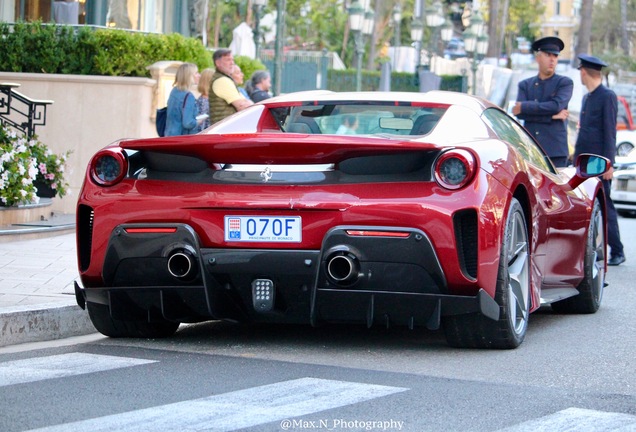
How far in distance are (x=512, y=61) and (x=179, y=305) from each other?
86.6 metres

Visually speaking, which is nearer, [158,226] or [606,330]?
[158,226]

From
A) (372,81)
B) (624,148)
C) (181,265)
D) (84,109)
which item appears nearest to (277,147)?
(181,265)

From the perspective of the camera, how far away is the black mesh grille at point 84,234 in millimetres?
6297

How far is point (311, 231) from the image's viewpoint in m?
5.82

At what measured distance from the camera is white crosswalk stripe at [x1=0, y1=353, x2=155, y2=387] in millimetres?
5477

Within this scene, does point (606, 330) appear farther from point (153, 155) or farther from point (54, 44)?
point (54, 44)

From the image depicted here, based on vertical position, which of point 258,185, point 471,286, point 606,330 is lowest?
point 606,330

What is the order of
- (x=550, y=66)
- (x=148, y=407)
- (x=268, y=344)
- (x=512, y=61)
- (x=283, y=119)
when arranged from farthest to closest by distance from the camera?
(x=512, y=61) → (x=550, y=66) → (x=283, y=119) → (x=268, y=344) → (x=148, y=407)

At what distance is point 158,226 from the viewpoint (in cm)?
600

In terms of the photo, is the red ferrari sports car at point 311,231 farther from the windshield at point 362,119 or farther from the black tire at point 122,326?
the windshield at point 362,119

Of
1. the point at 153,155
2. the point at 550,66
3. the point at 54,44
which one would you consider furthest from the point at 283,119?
the point at 54,44

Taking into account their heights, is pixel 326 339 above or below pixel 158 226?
below

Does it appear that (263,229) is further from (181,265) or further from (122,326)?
(122,326)

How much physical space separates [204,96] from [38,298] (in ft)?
20.9
